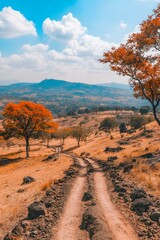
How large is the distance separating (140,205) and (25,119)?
169 feet

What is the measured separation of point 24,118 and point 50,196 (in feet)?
148

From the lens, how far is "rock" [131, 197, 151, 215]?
56.1ft

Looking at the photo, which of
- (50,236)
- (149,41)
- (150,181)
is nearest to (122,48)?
(149,41)

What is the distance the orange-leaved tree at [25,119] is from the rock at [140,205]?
162 ft

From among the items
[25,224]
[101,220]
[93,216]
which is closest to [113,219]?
[101,220]

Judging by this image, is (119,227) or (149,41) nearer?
(119,227)

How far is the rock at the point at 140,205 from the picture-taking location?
17.1 metres

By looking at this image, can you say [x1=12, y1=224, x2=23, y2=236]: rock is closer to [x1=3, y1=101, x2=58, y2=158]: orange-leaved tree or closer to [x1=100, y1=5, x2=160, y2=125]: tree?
[x1=100, y1=5, x2=160, y2=125]: tree

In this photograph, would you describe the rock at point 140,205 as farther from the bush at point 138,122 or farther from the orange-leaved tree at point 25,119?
the bush at point 138,122

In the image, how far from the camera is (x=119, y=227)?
1458 centimetres

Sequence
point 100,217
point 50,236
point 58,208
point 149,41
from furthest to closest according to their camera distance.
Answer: point 149,41 → point 58,208 → point 100,217 → point 50,236

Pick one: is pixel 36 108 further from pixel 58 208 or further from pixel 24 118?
pixel 58 208

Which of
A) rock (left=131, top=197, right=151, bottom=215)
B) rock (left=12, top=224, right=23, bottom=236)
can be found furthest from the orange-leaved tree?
rock (left=12, top=224, right=23, bottom=236)

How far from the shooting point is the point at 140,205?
57.5 ft
